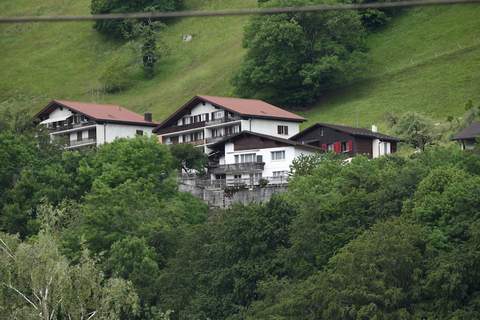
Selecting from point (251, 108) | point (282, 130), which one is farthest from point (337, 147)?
point (251, 108)

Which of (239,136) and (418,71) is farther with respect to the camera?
(418,71)

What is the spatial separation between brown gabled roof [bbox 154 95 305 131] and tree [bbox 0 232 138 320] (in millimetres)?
45829

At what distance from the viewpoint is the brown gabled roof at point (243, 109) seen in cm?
10319

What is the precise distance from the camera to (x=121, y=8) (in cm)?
15412

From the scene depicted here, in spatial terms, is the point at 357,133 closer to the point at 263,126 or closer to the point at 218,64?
the point at 263,126

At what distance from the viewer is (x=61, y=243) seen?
237 ft

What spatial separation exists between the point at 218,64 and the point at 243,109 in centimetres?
3238

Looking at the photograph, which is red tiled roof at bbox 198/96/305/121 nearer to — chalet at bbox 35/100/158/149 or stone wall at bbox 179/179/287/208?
chalet at bbox 35/100/158/149

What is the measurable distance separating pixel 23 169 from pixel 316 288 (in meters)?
39.3

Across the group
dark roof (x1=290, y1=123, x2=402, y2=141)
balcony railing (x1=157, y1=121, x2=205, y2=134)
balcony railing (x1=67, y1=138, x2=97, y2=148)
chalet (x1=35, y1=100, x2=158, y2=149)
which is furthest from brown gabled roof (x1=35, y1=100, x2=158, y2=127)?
dark roof (x1=290, y1=123, x2=402, y2=141)

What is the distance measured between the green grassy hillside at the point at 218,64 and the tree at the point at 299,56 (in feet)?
6.79

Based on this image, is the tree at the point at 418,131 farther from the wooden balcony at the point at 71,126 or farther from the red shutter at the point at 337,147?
the wooden balcony at the point at 71,126

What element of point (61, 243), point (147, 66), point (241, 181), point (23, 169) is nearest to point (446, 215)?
point (61, 243)

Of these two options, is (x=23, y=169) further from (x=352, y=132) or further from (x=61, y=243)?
(x=352, y=132)
